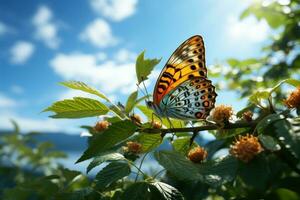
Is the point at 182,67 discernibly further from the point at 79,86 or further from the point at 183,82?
the point at 79,86

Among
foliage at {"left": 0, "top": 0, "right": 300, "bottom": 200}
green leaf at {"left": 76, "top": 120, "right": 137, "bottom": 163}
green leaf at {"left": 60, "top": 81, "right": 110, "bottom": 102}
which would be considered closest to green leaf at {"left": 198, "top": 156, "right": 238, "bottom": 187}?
foliage at {"left": 0, "top": 0, "right": 300, "bottom": 200}

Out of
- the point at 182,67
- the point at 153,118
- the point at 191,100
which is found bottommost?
the point at 153,118

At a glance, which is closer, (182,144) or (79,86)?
(79,86)

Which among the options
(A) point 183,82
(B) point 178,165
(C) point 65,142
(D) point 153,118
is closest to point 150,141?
(D) point 153,118

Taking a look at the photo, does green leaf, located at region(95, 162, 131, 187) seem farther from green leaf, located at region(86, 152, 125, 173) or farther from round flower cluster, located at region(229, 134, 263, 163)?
round flower cluster, located at region(229, 134, 263, 163)

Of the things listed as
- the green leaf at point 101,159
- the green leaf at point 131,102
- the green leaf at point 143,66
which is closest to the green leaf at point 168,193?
the green leaf at point 101,159

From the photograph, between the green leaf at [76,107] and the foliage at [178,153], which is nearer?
the foliage at [178,153]

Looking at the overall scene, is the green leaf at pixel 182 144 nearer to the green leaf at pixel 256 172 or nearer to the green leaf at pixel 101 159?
the green leaf at pixel 101 159
